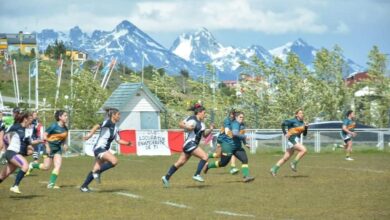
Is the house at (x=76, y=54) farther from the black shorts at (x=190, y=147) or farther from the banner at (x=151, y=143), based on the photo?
the black shorts at (x=190, y=147)

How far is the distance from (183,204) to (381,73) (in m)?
54.0

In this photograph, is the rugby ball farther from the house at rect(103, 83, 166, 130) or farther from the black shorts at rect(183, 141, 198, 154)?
the house at rect(103, 83, 166, 130)

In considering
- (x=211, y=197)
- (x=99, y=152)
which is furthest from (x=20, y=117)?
(x=211, y=197)

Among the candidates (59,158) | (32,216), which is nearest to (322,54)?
(59,158)

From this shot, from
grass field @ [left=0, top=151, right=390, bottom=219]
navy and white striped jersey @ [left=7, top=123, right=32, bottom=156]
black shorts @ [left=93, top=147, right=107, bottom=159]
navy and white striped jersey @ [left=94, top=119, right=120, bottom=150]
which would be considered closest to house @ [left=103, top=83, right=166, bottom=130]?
grass field @ [left=0, top=151, right=390, bottom=219]

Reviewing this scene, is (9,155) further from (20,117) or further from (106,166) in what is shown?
(106,166)

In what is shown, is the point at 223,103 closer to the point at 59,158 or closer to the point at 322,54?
the point at 322,54

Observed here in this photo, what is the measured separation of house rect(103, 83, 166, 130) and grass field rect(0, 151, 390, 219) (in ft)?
→ 88.6

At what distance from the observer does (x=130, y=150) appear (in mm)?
41188

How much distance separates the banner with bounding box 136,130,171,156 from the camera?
40.6 metres

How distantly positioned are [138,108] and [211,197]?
35686 millimetres

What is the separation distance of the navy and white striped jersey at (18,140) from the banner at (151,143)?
22969mm

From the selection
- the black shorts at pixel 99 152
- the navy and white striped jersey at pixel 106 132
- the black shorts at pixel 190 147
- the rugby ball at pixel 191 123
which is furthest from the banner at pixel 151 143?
the black shorts at pixel 99 152

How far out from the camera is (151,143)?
Answer: 40.8m
